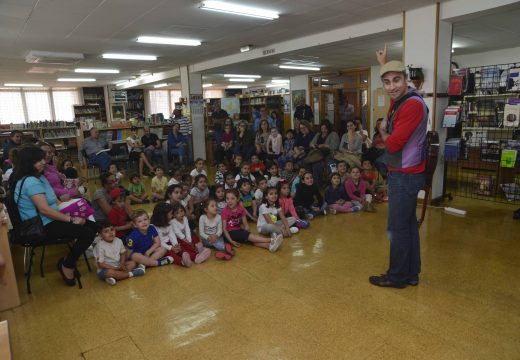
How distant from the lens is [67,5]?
431cm

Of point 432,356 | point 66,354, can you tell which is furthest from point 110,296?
point 432,356

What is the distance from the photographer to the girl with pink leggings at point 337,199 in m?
5.07

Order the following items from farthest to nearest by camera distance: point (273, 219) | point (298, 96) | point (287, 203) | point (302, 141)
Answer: point (298, 96), point (302, 141), point (287, 203), point (273, 219)

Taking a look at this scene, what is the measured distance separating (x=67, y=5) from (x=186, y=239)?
3.12m

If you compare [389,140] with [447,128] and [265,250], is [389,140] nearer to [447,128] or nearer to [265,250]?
[265,250]

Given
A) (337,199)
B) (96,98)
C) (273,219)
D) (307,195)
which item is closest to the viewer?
(273,219)

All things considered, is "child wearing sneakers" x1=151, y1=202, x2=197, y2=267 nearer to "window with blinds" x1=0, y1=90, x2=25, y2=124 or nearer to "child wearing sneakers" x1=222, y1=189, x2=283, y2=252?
"child wearing sneakers" x1=222, y1=189, x2=283, y2=252

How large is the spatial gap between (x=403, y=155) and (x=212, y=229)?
205cm

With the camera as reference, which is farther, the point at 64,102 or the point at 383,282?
the point at 64,102

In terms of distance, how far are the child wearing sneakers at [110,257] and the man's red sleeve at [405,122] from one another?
2.38m

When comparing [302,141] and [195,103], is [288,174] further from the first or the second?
[195,103]

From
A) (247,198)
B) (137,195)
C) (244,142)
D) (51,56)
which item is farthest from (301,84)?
(247,198)

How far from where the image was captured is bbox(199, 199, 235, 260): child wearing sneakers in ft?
12.2

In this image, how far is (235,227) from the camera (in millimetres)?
3973
